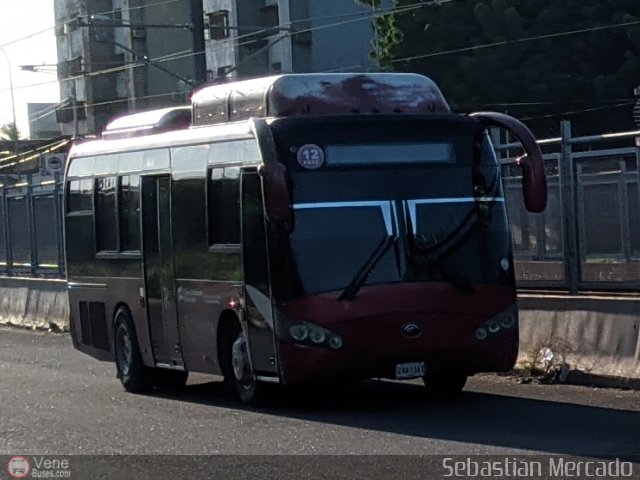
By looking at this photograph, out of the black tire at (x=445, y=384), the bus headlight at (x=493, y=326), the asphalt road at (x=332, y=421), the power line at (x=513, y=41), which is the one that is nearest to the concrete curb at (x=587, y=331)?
the asphalt road at (x=332, y=421)

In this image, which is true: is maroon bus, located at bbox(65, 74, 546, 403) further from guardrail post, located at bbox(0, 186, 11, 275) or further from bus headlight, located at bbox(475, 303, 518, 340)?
guardrail post, located at bbox(0, 186, 11, 275)

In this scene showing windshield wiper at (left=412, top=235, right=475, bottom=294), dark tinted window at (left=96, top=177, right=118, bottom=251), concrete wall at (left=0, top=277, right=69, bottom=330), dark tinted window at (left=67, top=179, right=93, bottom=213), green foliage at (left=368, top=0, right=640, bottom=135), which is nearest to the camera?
windshield wiper at (left=412, top=235, right=475, bottom=294)

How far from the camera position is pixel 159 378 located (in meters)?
17.6

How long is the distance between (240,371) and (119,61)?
62191 mm

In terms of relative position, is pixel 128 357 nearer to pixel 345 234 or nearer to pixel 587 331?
pixel 345 234

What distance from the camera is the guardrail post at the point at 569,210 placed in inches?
658

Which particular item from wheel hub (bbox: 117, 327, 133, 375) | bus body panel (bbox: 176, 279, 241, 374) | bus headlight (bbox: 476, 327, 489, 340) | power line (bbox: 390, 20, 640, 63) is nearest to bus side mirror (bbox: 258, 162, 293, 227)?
bus body panel (bbox: 176, 279, 241, 374)

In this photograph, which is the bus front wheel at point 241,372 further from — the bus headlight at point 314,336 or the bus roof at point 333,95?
the bus roof at point 333,95

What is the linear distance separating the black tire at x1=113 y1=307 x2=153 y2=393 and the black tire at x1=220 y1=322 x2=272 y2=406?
2153 millimetres

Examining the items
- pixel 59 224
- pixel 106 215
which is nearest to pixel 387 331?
pixel 106 215

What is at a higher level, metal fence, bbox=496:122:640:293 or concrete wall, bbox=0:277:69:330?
metal fence, bbox=496:122:640:293

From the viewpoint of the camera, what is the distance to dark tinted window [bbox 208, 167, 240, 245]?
1468 cm

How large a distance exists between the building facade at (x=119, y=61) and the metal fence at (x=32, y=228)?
122ft

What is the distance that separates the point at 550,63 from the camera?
49094mm
